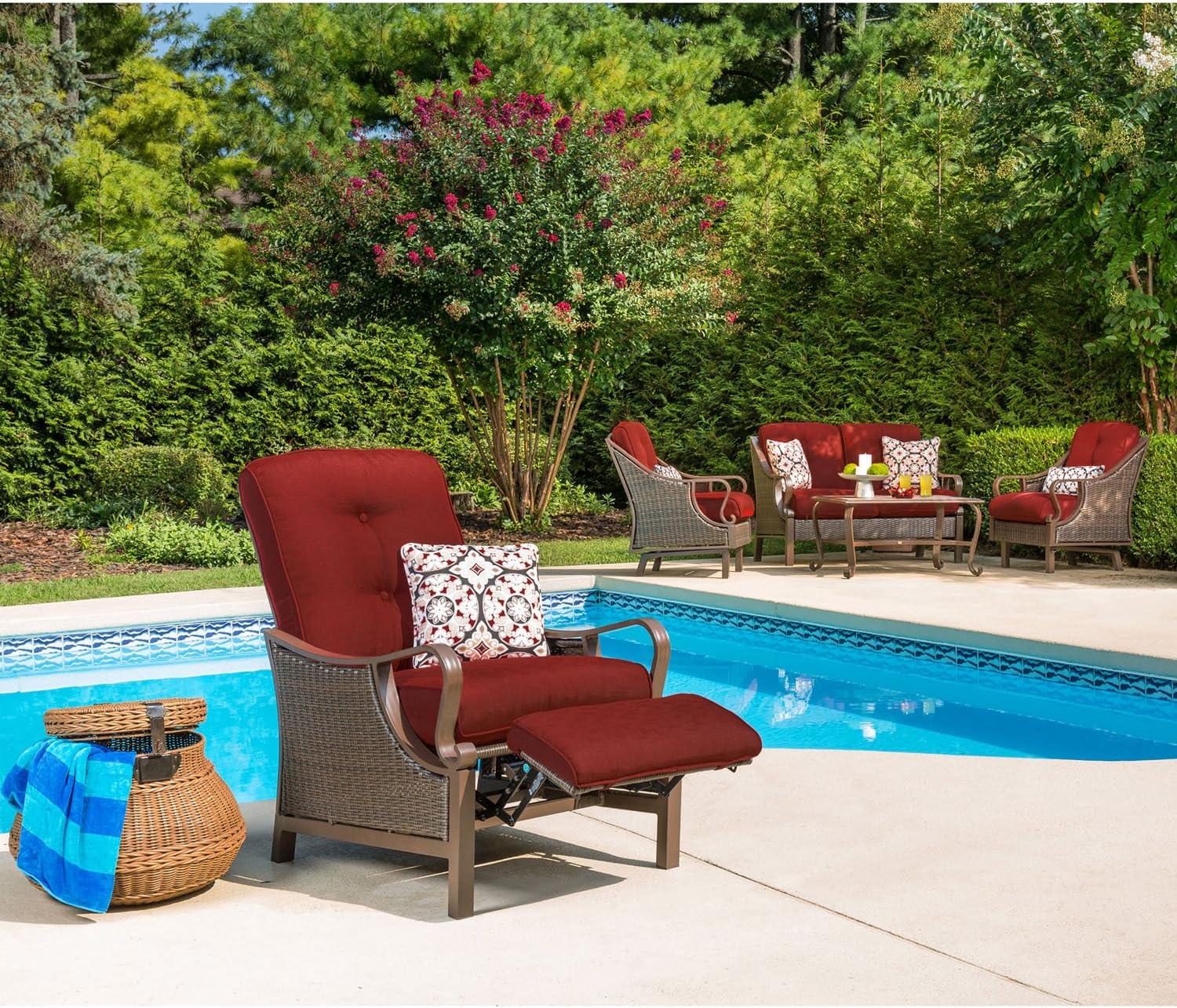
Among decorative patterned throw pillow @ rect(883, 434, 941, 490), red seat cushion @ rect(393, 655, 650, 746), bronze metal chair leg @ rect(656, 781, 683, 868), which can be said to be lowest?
bronze metal chair leg @ rect(656, 781, 683, 868)

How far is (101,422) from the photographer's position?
1118 cm

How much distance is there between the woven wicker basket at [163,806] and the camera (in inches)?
111

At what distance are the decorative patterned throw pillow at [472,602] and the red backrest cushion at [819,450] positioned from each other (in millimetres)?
6518

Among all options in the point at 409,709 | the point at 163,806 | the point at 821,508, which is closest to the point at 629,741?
the point at 409,709

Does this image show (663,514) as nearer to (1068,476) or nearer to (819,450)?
(819,450)

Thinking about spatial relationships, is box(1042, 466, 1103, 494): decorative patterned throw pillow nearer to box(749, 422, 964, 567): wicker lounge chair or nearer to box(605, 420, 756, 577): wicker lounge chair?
box(749, 422, 964, 567): wicker lounge chair

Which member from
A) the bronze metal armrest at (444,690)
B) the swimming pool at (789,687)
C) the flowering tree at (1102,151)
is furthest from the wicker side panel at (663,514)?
the bronze metal armrest at (444,690)

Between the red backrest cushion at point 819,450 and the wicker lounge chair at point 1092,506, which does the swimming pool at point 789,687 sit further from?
the wicker lounge chair at point 1092,506

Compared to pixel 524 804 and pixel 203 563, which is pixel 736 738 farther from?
pixel 203 563

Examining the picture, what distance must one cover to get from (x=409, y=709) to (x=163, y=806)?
59 cm

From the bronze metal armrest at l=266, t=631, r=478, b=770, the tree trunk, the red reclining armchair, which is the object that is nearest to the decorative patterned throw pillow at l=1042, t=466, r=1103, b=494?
the red reclining armchair

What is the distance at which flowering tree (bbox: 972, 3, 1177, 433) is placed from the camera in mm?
8883

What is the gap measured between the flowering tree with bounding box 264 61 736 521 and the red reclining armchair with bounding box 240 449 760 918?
19.9ft

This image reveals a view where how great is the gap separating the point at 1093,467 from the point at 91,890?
7848 millimetres
